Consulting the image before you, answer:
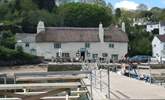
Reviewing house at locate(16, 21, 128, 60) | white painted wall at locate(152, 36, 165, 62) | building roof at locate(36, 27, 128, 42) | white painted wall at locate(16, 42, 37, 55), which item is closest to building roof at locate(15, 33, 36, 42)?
house at locate(16, 21, 128, 60)

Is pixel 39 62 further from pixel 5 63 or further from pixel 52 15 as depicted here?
pixel 52 15

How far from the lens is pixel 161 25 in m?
141

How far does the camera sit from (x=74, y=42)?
9931 centimetres

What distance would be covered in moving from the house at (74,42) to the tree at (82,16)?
2151 cm

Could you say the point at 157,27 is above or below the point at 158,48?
above

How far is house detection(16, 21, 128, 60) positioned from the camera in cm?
9925

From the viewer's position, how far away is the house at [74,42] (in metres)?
99.2

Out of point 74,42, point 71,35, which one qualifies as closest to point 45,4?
point 71,35

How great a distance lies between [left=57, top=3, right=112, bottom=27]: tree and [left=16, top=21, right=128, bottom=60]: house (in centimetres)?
2151

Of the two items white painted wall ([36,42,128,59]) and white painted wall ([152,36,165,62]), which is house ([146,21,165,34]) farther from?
white painted wall ([36,42,128,59])

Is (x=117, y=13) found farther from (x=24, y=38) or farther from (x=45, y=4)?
(x=24, y=38)

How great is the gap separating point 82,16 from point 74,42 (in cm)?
2432

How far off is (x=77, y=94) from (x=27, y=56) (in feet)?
218

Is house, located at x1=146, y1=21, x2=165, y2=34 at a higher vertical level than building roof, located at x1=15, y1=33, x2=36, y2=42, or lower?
higher
